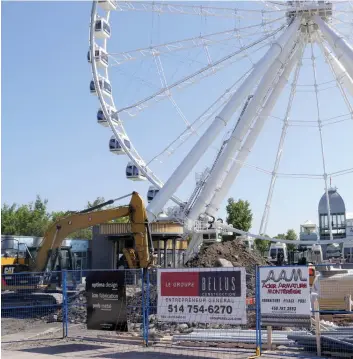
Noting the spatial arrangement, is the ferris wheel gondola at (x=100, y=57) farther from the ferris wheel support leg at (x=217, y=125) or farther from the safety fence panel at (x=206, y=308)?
the safety fence panel at (x=206, y=308)

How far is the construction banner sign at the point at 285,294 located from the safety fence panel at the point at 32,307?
224 inches

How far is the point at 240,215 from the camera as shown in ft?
210

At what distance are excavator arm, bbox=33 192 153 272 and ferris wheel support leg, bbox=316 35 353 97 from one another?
11.7 metres

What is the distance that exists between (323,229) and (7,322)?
2119 inches

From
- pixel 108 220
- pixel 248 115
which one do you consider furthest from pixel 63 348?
pixel 248 115

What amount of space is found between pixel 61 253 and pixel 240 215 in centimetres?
3917

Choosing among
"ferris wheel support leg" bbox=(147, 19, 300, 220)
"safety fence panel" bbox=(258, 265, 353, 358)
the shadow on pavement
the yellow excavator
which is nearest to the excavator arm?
the yellow excavator

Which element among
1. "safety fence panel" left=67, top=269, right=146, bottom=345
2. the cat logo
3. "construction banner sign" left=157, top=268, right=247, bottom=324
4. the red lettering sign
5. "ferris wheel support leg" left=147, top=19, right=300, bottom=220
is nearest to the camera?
"construction banner sign" left=157, top=268, right=247, bottom=324

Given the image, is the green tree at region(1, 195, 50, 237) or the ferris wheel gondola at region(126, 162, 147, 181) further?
the green tree at region(1, 195, 50, 237)

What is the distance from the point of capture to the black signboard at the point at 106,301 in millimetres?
15031

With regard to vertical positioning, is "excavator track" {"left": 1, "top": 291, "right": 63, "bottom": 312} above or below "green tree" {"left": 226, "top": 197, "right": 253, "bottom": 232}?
below

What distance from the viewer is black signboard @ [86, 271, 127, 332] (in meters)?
15.0

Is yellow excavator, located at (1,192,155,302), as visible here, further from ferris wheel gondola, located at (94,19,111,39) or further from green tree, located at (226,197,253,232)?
green tree, located at (226,197,253,232)

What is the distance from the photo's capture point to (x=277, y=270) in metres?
12.7
